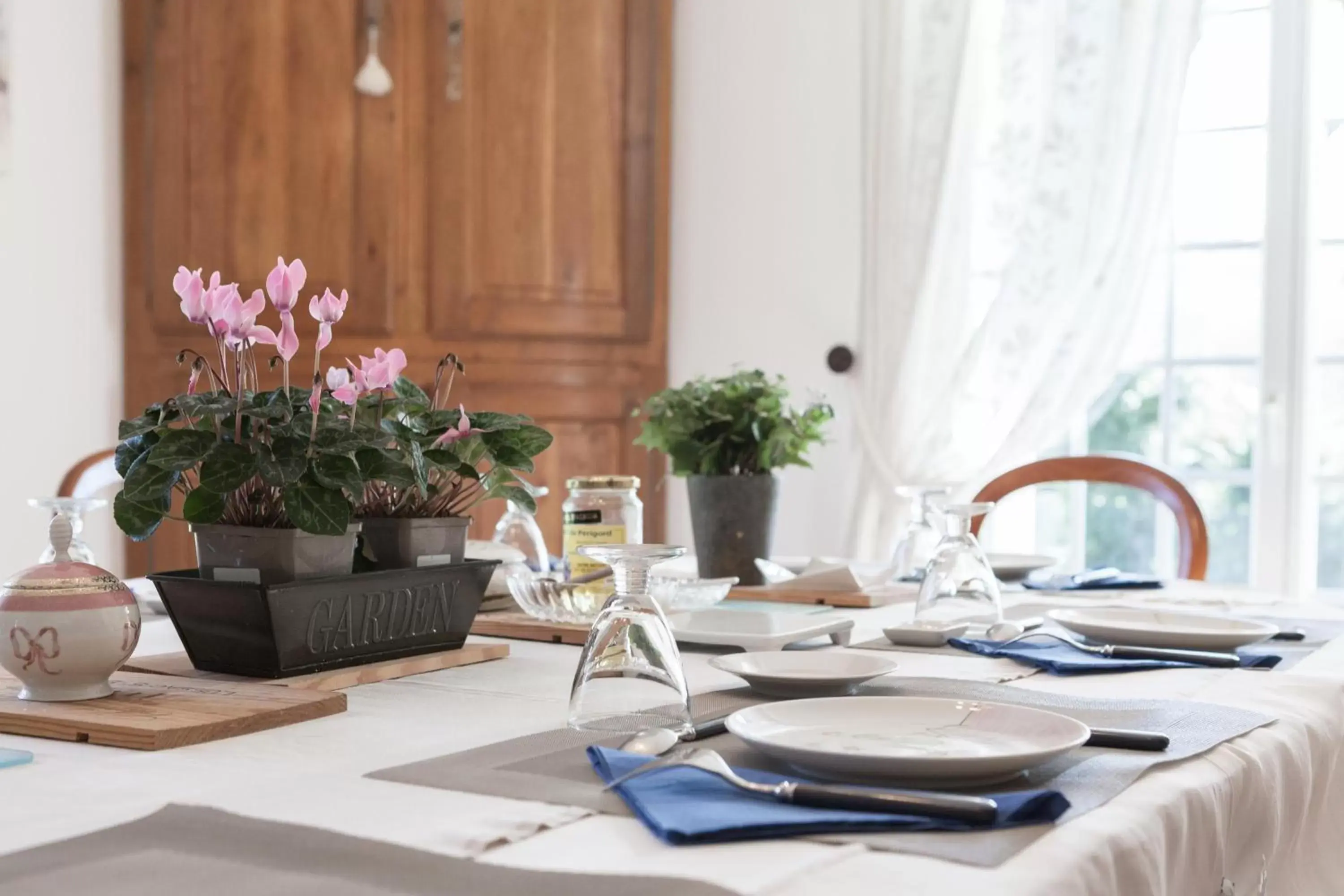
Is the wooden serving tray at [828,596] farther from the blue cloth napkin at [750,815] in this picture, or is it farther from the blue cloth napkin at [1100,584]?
the blue cloth napkin at [750,815]

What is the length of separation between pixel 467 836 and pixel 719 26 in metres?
3.20

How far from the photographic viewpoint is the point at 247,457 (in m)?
0.99

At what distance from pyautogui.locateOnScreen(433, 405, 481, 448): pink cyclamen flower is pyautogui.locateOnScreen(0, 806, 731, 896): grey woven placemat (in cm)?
52

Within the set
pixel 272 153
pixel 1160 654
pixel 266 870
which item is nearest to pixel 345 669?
pixel 266 870

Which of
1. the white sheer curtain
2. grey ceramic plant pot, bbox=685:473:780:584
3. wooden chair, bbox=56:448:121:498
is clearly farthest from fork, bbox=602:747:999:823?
the white sheer curtain

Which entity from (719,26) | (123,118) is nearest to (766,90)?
(719,26)

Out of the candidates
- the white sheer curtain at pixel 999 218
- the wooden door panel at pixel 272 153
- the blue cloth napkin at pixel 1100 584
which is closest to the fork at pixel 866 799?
the blue cloth napkin at pixel 1100 584

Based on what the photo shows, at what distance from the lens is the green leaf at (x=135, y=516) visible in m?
0.97

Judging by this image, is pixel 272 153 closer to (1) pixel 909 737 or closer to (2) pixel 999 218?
(2) pixel 999 218

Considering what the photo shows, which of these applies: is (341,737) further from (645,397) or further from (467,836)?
(645,397)

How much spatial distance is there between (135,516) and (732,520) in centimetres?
91

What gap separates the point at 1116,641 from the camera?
1282mm

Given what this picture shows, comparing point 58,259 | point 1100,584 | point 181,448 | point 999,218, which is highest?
Answer: point 999,218

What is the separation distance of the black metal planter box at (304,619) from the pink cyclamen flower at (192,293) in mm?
200
